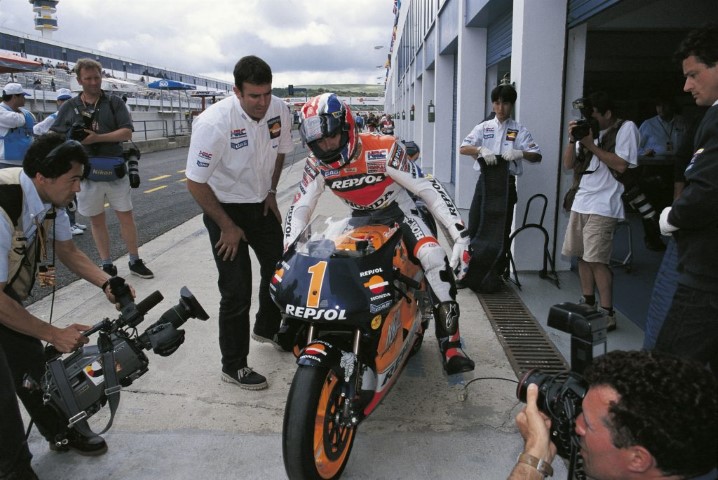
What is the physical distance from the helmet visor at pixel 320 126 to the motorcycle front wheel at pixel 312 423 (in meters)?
1.30

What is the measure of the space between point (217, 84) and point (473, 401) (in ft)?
361

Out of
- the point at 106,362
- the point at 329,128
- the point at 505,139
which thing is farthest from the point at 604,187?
the point at 106,362

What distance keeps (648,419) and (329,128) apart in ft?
7.40

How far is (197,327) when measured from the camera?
4855 mm

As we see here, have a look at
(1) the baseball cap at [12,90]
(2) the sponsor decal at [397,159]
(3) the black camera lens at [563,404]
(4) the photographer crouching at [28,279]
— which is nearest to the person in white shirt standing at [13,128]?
(1) the baseball cap at [12,90]

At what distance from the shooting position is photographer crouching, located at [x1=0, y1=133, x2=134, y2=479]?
2.50 m

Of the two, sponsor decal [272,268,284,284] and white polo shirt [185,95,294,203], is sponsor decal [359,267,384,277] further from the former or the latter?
white polo shirt [185,95,294,203]

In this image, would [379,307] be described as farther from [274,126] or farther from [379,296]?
[274,126]

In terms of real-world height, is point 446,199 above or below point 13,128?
below

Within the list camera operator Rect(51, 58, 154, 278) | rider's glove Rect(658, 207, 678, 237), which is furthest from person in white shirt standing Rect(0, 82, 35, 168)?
rider's glove Rect(658, 207, 678, 237)

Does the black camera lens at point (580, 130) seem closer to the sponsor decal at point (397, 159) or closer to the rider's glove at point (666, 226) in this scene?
the sponsor decal at point (397, 159)

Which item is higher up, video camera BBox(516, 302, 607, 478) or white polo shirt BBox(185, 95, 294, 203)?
white polo shirt BBox(185, 95, 294, 203)

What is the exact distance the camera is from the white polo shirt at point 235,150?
3539 mm

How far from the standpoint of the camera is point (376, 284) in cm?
274
